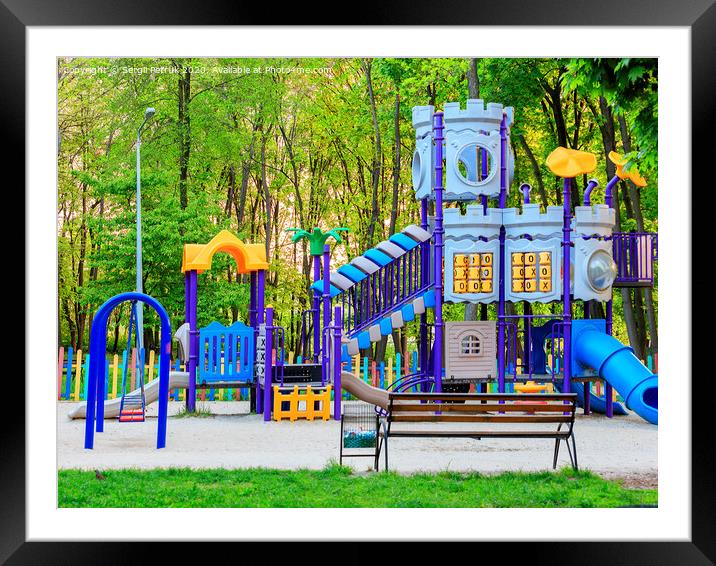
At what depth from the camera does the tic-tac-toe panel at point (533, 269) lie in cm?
1638

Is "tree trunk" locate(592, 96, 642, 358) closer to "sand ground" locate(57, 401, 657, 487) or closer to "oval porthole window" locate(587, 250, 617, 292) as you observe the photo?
"oval porthole window" locate(587, 250, 617, 292)

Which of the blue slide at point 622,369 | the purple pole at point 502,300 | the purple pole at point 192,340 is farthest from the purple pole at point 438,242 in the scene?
the purple pole at point 192,340

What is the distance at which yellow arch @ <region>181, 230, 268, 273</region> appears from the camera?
16766mm

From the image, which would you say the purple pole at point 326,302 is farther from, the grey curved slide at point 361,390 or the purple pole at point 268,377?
the purple pole at point 268,377

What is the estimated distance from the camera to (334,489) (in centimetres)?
957

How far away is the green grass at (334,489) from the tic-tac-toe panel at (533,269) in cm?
613

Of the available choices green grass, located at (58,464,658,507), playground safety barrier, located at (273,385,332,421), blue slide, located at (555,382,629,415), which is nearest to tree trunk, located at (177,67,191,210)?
playground safety barrier, located at (273,385,332,421)

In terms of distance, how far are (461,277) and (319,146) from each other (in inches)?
713

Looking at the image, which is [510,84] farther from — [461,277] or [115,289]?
[115,289]

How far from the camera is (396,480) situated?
10.1 metres

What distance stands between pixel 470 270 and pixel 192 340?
16.0ft
